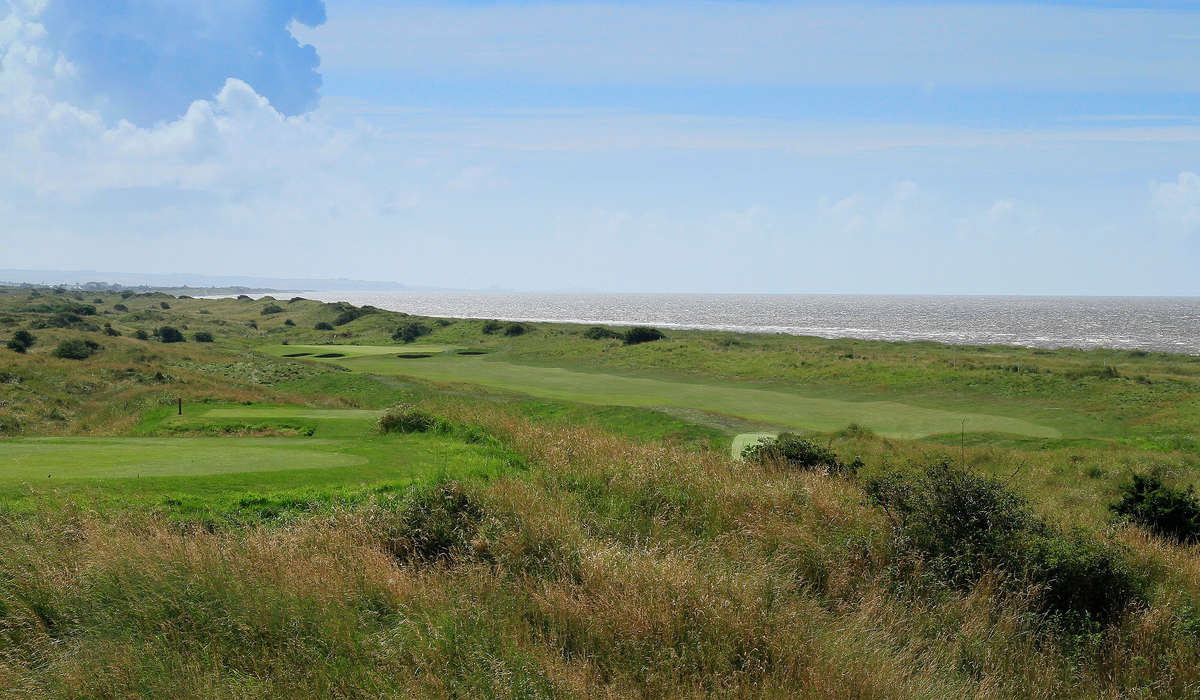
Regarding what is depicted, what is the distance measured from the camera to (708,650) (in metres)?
5.55

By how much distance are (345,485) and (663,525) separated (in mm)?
4255

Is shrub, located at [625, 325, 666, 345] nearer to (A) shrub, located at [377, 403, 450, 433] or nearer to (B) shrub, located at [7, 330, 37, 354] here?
(B) shrub, located at [7, 330, 37, 354]

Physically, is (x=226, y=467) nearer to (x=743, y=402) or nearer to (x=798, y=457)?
(x=798, y=457)

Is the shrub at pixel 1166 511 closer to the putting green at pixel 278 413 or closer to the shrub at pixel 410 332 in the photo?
the putting green at pixel 278 413

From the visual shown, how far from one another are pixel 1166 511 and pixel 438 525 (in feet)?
37.8

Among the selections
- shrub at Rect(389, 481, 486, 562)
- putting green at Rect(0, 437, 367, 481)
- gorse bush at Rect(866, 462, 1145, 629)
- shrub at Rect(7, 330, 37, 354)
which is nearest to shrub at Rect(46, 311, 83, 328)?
shrub at Rect(7, 330, 37, 354)

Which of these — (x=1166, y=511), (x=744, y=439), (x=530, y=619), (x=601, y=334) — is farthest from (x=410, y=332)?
(x=530, y=619)

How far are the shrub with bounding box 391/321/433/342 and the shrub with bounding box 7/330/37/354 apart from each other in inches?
1307

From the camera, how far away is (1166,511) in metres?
11.1

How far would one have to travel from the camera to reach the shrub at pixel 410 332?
69.1 metres

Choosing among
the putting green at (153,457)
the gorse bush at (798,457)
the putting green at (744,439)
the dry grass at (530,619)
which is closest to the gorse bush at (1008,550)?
the dry grass at (530,619)

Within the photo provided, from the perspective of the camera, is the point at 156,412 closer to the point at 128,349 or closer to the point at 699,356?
the point at 128,349

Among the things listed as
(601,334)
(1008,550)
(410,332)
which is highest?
(601,334)

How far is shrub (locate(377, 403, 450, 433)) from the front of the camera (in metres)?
13.4
